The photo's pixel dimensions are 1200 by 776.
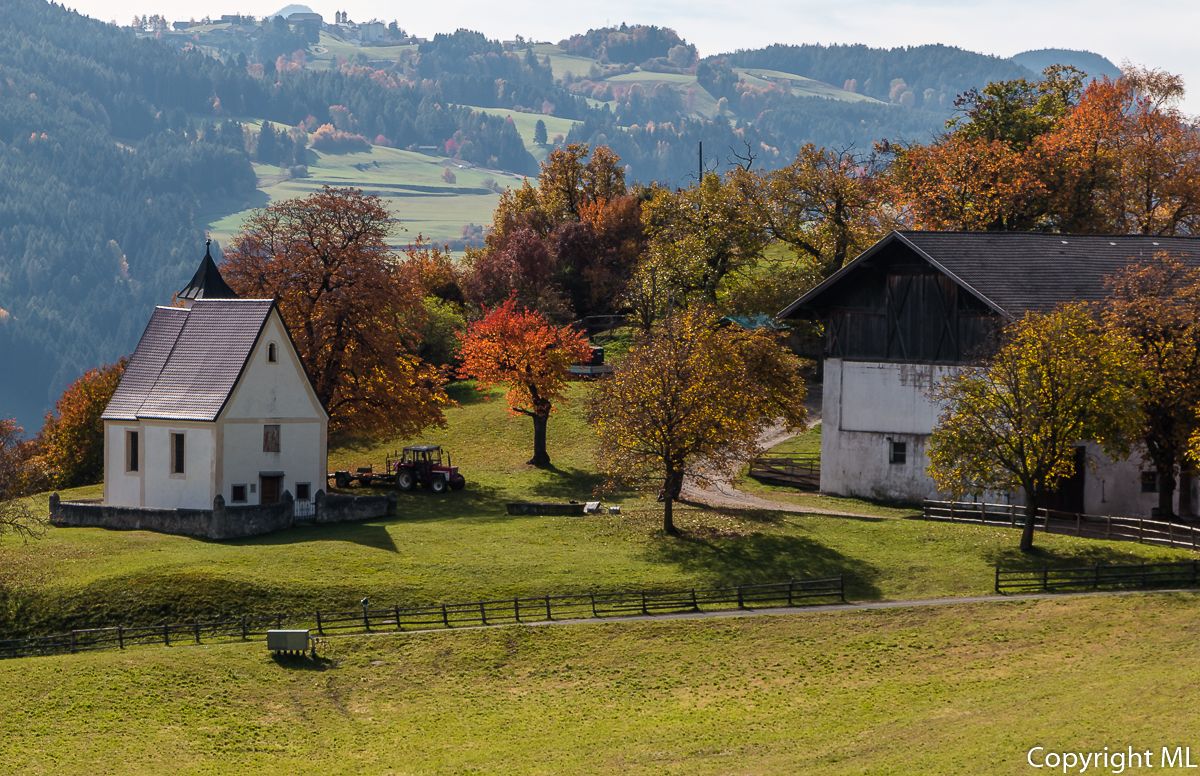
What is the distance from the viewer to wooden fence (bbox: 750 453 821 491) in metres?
58.3

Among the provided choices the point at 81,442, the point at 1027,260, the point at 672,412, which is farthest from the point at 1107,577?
the point at 81,442

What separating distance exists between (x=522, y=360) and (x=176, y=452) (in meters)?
19.9

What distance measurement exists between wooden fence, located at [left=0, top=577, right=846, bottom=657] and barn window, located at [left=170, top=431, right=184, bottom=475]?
46.6ft

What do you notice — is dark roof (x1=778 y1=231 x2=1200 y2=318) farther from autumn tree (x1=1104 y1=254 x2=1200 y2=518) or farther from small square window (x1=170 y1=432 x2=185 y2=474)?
small square window (x1=170 y1=432 x2=185 y2=474)

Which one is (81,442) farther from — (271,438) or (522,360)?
(522,360)

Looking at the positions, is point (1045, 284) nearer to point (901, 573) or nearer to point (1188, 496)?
point (1188, 496)

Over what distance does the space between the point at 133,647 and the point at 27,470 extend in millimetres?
40627

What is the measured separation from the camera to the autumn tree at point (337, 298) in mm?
58281

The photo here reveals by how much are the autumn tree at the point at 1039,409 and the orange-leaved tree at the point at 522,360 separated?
25.1 meters

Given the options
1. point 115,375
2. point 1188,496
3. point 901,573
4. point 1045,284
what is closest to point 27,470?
point 115,375

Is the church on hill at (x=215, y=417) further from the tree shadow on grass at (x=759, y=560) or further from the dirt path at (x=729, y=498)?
the dirt path at (x=729, y=498)

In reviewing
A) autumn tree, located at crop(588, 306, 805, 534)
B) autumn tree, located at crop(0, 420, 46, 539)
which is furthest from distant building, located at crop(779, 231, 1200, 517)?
autumn tree, located at crop(0, 420, 46, 539)

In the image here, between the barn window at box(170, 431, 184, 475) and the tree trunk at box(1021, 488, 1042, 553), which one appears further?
the barn window at box(170, 431, 184, 475)

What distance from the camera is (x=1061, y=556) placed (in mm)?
41062
